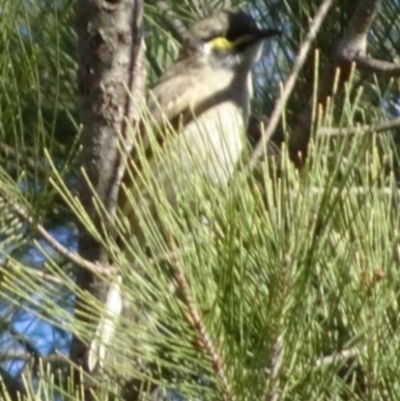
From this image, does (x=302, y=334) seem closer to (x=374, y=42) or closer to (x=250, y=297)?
(x=250, y=297)

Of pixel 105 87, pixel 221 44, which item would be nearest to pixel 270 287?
pixel 105 87

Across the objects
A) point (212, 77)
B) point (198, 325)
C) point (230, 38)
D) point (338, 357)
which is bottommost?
point (212, 77)

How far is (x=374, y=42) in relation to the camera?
3.64m

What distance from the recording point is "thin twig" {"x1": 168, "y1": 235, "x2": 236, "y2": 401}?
1.85 m

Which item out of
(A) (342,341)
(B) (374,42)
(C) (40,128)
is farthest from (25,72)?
(B) (374,42)

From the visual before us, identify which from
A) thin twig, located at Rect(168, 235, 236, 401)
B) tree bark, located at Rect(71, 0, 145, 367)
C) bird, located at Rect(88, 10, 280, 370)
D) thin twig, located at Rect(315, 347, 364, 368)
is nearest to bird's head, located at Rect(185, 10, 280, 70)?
bird, located at Rect(88, 10, 280, 370)

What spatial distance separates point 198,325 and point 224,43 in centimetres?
239

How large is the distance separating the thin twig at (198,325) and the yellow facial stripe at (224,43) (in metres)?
2.18

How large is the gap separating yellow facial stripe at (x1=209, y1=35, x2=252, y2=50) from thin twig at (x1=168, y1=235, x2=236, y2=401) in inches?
85.7

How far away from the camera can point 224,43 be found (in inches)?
164

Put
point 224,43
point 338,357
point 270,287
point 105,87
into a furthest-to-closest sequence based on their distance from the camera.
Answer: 1. point 224,43
2. point 105,87
3. point 338,357
4. point 270,287

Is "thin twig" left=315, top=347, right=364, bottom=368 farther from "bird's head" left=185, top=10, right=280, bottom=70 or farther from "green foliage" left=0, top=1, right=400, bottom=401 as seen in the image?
"bird's head" left=185, top=10, right=280, bottom=70

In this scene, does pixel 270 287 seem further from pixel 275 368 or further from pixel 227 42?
pixel 227 42

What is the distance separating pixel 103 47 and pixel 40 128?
0.43 m
